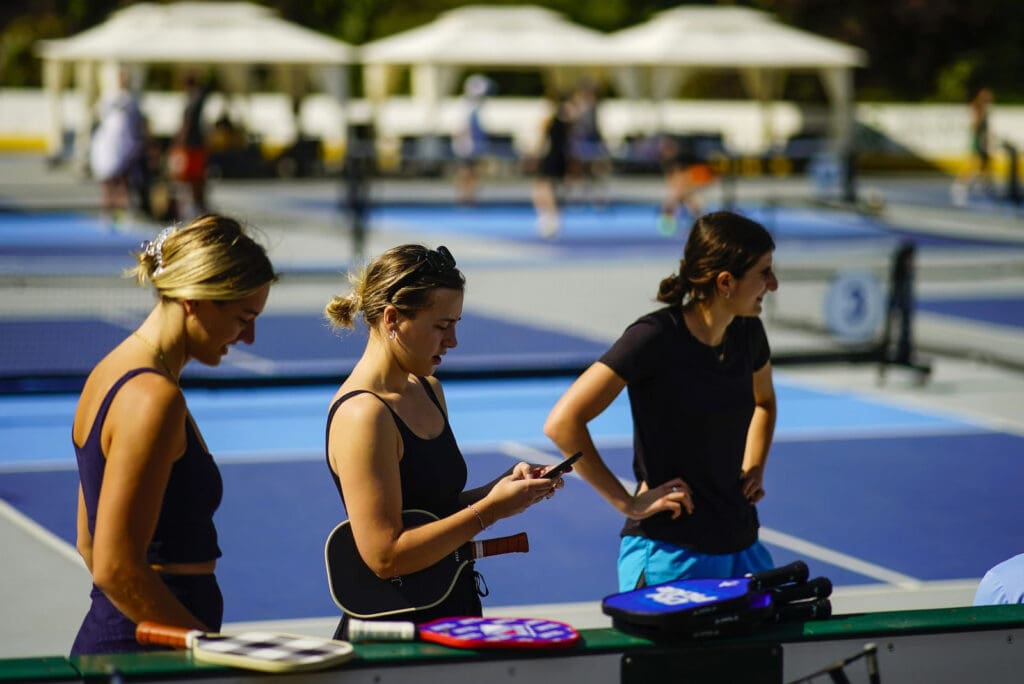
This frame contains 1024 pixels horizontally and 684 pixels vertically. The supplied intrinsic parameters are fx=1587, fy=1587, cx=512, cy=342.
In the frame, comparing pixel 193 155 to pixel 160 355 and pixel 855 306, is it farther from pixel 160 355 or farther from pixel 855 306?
pixel 160 355

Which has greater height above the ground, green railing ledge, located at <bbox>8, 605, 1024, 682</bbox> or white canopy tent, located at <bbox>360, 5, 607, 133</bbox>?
white canopy tent, located at <bbox>360, 5, 607, 133</bbox>

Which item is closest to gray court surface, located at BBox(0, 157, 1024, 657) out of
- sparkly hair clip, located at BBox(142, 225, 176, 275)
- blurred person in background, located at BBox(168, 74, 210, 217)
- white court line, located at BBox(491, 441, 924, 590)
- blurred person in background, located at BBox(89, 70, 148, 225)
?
white court line, located at BBox(491, 441, 924, 590)

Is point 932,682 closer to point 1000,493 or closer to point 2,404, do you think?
point 1000,493

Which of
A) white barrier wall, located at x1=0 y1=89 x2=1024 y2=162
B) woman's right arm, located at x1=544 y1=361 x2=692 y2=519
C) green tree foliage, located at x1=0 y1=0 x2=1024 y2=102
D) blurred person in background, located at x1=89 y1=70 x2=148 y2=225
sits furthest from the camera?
green tree foliage, located at x1=0 y1=0 x2=1024 y2=102

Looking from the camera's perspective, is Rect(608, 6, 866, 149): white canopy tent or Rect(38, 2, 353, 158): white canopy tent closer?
Rect(38, 2, 353, 158): white canopy tent

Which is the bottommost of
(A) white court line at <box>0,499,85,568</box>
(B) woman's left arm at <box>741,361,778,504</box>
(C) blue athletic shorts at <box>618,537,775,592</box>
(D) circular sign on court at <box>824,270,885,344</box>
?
(A) white court line at <box>0,499,85,568</box>

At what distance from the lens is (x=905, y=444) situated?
1065 cm

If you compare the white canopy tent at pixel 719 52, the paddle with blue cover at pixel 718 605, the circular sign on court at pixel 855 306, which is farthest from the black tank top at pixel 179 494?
the white canopy tent at pixel 719 52

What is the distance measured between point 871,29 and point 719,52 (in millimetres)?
17177

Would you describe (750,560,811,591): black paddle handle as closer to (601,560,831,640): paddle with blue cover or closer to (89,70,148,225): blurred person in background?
(601,560,831,640): paddle with blue cover

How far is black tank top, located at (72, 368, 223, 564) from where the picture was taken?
3.35m

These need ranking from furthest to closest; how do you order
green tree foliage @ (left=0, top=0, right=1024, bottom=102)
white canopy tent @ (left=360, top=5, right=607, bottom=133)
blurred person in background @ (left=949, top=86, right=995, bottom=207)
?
green tree foliage @ (left=0, top=0, right=1024, bottom=102) → white canopy tent @ (left=360, top=5, right=607, bottom=133) → blurred person in background @ (left=949, top=86, right=995, bottom=207)

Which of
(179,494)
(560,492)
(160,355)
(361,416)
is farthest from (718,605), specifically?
(560,492)

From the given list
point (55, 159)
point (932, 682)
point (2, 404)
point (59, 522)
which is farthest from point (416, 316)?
point (55, 159)
